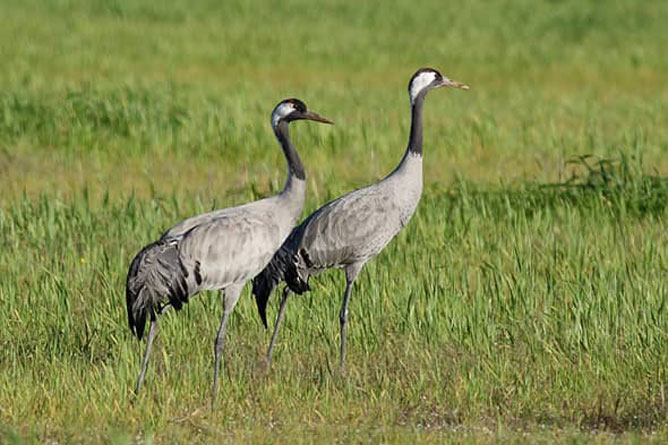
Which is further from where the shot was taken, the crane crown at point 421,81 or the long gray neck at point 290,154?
the crane crown at point 421,81

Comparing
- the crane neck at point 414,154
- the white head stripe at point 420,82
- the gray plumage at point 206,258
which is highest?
the white head stripe at point 420,82

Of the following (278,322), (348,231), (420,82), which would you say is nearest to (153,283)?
(278,322)

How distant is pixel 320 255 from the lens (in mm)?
8086

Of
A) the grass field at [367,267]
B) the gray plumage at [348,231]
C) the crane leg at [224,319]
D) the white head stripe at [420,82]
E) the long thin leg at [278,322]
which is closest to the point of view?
the grass field at [367,267]

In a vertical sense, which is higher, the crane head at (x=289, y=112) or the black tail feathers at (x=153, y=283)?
the crane head at (x=289, y=112)

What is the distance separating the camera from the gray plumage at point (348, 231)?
26.3ft

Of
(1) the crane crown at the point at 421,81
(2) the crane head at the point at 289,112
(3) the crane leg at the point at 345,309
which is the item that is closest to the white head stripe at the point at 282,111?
(2) the crane head at the point at 289,112

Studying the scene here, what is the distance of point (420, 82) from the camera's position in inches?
328

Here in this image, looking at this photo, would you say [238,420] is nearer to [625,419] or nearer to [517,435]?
[517,435]

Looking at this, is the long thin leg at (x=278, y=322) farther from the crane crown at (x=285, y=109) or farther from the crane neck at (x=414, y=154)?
the crane crown at (x=285, y=109)

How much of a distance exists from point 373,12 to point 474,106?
1355cm

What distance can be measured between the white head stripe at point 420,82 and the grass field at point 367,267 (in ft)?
4.14

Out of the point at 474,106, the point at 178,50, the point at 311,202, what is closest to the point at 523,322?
the point at 311,202

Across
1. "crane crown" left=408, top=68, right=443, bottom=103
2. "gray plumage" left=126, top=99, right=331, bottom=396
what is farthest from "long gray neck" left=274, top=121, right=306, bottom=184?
"crane crown" left=408, top=68, right=443, bottom=103
